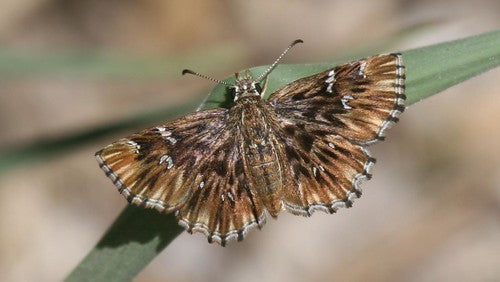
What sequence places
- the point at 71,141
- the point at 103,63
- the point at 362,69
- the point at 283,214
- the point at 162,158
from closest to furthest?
the point at 362,69, the point at 162,158, the point at 71,141, the point at 103,63, the point at 283,214

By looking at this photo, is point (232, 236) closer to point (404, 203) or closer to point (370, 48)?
point (370, 48)

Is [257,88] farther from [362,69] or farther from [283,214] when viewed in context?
[283,214]

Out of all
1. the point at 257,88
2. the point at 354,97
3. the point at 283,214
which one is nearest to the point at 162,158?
the point at 257,88

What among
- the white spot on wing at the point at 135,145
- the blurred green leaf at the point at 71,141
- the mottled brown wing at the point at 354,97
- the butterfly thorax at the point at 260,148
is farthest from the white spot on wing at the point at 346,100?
the white spot on wing at the point at 135,145

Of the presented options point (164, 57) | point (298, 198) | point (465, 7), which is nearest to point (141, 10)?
point (164, 57)

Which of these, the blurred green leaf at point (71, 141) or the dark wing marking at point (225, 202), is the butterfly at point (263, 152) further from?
the blurred green leaf at point (71, 141)

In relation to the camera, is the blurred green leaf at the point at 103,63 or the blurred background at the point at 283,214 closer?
the blurred green leaf at the point at 103,63

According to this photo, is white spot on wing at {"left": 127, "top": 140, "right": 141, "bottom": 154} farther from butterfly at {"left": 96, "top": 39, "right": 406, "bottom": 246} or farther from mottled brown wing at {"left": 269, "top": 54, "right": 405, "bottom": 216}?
mottled brown wing at {"left": 269, "top": 54, "right": 405, "bottom": 216}
